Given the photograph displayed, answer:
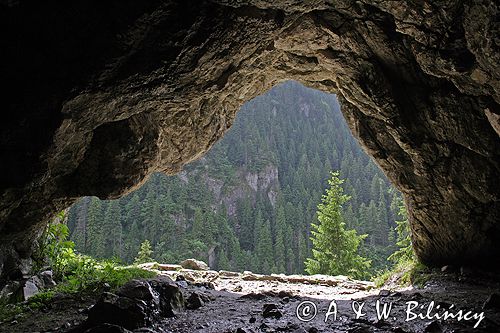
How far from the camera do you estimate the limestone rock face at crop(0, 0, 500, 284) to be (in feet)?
16.5

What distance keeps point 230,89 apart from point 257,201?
3668 inches

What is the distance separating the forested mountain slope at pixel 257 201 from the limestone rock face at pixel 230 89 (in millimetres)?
26227

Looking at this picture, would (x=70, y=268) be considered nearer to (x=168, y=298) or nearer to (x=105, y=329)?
(x=168, y=298)

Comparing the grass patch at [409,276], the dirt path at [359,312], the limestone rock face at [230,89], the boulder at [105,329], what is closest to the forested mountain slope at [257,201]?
the grass patch at [409,276]

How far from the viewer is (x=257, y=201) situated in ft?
334

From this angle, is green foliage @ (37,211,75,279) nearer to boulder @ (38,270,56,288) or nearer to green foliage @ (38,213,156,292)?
green foliage @ (38,213,156,292)

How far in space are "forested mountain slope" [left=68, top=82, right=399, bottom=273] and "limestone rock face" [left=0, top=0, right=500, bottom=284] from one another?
2623 centimetres

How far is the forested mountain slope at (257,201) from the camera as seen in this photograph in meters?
59.5

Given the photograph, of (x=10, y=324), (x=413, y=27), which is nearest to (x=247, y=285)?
(x=10, y=324)

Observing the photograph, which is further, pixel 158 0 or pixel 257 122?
pixel 257 122

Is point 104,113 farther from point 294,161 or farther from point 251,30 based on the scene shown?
point 294,161

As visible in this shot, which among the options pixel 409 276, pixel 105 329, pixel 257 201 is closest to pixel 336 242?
pixel 409 276

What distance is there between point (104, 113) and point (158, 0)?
2747mm

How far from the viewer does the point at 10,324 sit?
18.7 feet
